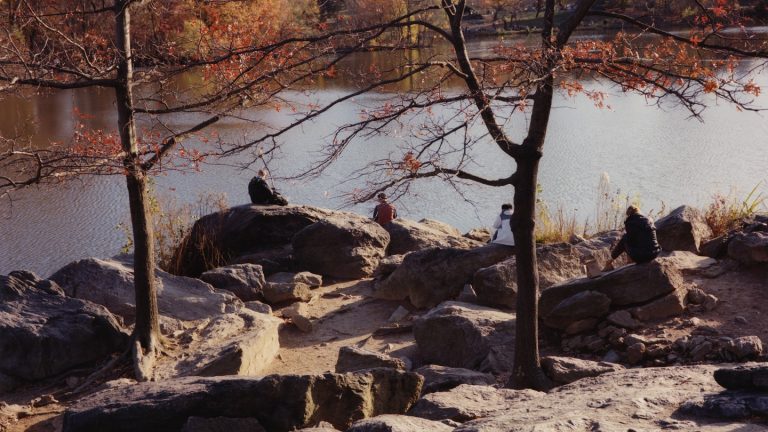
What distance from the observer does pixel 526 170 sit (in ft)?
24.6

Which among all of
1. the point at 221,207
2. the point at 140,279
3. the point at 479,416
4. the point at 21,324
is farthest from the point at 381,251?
the point at 479,416

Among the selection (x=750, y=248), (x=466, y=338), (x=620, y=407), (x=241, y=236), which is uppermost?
(x=241, y=236)

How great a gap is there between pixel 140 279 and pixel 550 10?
5101 mm

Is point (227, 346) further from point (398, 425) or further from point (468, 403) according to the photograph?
point (398, 425)

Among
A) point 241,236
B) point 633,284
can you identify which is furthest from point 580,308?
point 241,236

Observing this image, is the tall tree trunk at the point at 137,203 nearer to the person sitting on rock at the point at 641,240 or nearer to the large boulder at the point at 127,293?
the large boulder at the point at 127,293

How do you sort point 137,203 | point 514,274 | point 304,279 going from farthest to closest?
point 304,279, point 514,274, point 137,203

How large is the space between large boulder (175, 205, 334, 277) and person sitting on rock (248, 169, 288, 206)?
36 cm

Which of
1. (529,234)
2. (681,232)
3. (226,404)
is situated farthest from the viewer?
(681,232)

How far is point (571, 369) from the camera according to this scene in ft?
25.6

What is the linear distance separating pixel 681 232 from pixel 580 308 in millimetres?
3118

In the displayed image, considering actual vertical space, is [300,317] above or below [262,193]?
below

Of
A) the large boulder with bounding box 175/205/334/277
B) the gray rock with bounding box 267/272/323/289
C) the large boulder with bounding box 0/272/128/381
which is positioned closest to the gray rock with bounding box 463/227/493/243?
the large boulder with bounding box 175/205/334/277

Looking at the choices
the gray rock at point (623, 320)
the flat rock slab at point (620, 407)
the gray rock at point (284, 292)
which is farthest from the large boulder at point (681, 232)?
the flat rock slab at point (620, 407)
